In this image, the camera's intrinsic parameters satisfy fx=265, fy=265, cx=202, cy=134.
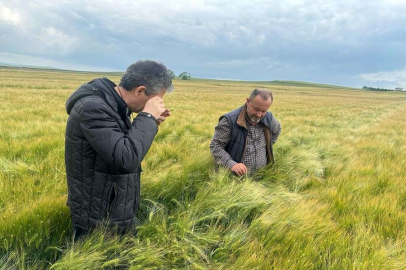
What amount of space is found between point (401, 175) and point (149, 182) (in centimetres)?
365

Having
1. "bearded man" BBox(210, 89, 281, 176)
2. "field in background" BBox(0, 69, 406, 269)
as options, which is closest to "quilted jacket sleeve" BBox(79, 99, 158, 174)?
"field in background" BBox(0, 69, 406, 269)

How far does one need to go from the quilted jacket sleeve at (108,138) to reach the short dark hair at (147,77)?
0.84 feet

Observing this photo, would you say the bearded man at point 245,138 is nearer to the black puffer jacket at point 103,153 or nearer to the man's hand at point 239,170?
the man's hand at point 239,170

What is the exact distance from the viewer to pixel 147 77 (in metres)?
1.71

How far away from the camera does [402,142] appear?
290 inches

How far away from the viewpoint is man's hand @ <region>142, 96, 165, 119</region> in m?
1.69

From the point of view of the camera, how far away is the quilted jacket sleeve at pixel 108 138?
5.00 feet

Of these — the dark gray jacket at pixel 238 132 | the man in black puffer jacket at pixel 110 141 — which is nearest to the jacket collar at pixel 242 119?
the dark gray jacket at pixel 238 132

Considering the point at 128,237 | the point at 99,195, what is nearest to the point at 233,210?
the point at 128,237

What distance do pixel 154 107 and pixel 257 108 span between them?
1.80 metres

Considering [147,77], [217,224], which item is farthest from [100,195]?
[217,224]

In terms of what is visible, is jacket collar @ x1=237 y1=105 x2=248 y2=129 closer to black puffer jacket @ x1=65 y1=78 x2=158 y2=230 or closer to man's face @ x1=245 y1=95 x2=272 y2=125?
man's face @ x1=245 y1=95 x2=272 y2=125

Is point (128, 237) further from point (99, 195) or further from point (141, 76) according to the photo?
point (141, 76)

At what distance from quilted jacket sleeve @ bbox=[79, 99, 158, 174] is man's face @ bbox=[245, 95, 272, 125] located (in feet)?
6.32
